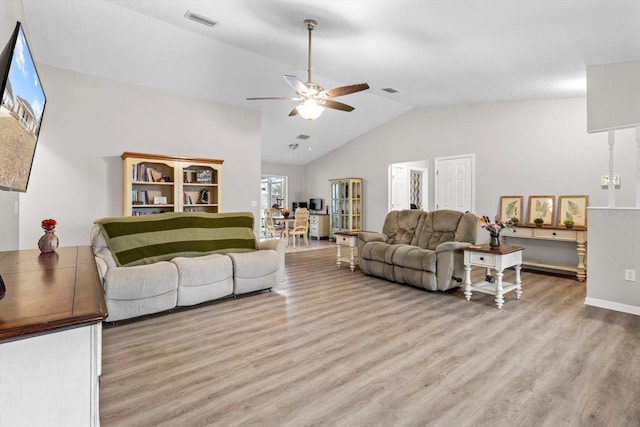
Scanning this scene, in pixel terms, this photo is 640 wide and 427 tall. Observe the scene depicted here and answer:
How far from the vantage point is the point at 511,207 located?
5840 millimetres

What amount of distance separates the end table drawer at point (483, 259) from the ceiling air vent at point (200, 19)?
394 cm

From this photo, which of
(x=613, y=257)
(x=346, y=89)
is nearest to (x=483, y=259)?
(x=613, y=257)

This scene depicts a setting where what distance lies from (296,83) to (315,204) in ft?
22.5

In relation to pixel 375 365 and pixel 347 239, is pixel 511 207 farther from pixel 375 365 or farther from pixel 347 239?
pixel 375 365

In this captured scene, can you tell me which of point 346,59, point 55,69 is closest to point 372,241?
point 346,59

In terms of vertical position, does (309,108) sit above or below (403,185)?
above

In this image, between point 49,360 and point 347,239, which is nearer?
point 49,360

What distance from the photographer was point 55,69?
4.52 m

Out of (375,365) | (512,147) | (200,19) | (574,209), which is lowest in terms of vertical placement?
(375,365)

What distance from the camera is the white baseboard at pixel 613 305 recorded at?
3439 millimetres

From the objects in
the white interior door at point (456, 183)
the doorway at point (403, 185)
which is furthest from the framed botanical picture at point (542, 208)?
the doorway at point (403, 185)

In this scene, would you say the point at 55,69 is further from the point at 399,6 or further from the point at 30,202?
the point at 399,6

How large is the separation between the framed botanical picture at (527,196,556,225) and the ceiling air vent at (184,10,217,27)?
5433mm

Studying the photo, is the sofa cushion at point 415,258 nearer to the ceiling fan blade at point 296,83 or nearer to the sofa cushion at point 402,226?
the sofa cushion at point 402,226
